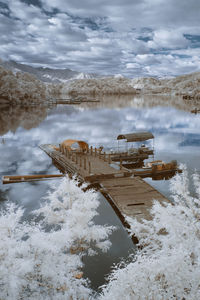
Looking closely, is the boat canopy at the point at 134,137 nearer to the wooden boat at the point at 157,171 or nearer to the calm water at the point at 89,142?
the calm water at the point at 89,142

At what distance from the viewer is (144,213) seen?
76.7ft

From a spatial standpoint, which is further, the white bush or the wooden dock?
the white bush

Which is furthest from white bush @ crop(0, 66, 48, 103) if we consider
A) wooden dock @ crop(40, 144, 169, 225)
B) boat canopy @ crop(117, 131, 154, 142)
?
boat canopy @ crop(117, 131, 154, 142)

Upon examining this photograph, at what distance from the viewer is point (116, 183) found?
31.7 metres

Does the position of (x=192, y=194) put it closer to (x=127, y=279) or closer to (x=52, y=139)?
(x=127, y=279)

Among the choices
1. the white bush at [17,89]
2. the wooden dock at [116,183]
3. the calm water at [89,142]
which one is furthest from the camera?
the white bush at [17,89]

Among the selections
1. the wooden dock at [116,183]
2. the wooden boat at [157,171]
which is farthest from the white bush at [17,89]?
the wooden boat at [157,171]

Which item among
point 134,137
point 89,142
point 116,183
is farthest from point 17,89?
point 116,183

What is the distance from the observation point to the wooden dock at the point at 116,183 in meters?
25.1

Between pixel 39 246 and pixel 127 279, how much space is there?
4.35 meters

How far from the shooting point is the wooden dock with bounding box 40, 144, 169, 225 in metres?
25.1

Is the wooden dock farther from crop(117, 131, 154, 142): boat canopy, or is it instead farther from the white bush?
the white bush

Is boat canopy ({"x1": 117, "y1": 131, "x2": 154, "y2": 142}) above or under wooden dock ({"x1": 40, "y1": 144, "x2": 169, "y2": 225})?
above

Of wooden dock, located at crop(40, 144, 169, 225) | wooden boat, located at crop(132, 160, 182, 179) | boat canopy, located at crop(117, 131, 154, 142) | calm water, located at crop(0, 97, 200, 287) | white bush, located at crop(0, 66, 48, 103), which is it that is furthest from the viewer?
white bush, located at crop(0, 66, 48, 103)
